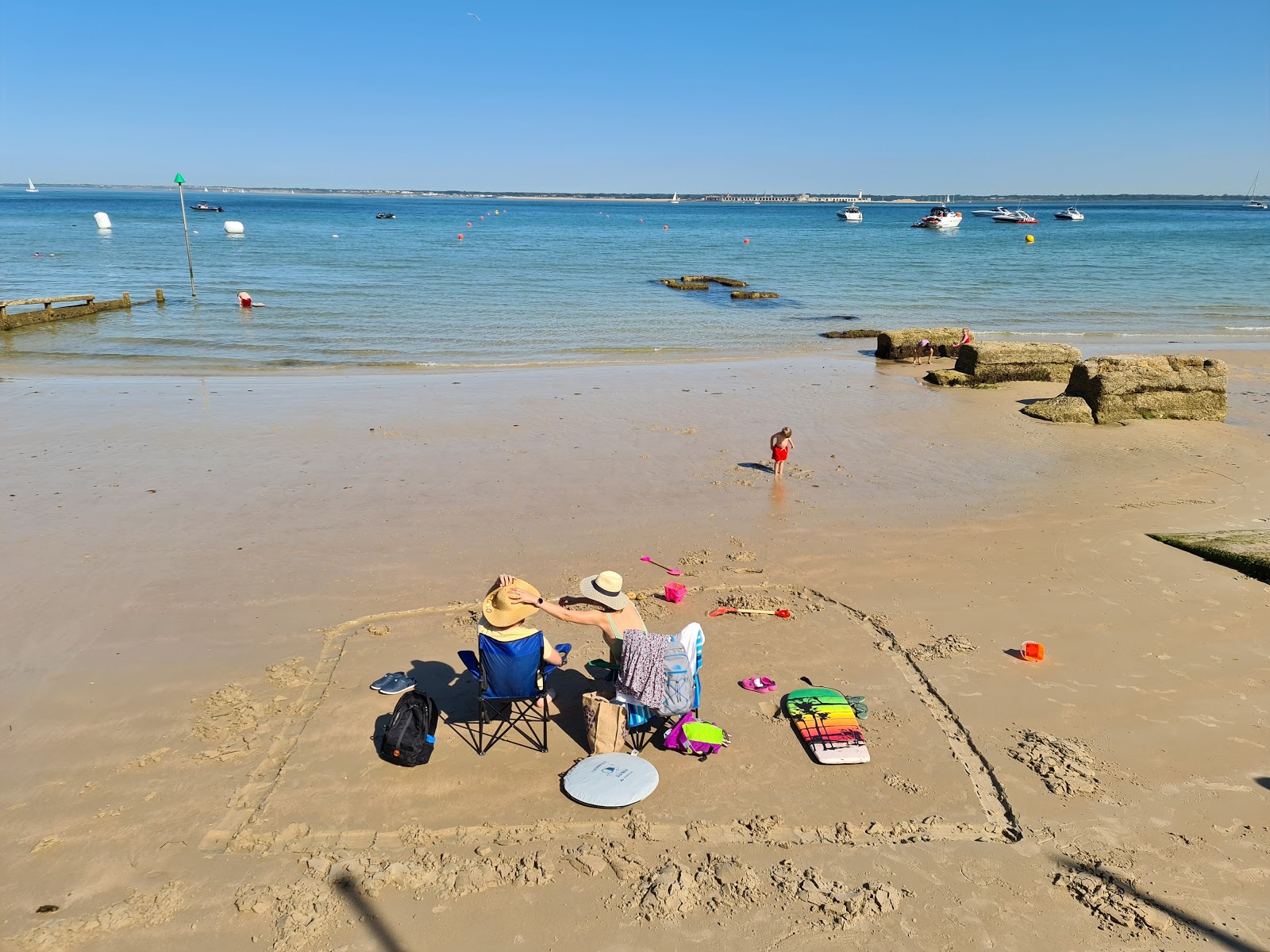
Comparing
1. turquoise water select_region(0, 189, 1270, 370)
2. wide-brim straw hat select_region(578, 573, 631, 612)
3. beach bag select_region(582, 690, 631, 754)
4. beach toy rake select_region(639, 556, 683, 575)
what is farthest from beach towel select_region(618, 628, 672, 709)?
turquoise water select_region(0, 189, 1270, 370)

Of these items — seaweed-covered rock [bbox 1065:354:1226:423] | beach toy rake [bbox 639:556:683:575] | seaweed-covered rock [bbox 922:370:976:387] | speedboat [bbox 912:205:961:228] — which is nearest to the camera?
beach toy rake [bbox 639:556:683:575]

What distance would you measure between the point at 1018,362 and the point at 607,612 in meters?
15.1

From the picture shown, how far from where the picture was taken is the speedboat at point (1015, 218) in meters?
112

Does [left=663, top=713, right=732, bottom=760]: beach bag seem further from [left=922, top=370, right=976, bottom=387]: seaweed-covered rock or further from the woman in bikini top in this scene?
[left=922, top=370, right=976, bottom=387]: seaweed-covered rock

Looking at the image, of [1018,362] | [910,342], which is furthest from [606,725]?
[910,342]

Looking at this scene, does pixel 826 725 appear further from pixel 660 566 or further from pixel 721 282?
pixel 721 282

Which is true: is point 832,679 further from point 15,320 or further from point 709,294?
point 709,294

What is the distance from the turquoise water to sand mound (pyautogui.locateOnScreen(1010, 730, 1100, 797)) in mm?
17598

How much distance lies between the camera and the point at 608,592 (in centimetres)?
656

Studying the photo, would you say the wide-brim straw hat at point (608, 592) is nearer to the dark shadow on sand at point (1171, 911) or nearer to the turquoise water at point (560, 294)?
the dark shadow on sand at point (1171, 911)

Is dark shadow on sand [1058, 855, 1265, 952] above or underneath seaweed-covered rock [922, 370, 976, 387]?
underneath

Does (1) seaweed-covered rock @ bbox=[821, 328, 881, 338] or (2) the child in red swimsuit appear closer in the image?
(2) the child in red swimsuit

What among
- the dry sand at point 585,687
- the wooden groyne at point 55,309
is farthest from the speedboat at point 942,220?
the dry sand at point 585,687

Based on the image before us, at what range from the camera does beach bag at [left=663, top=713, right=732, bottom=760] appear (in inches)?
242
